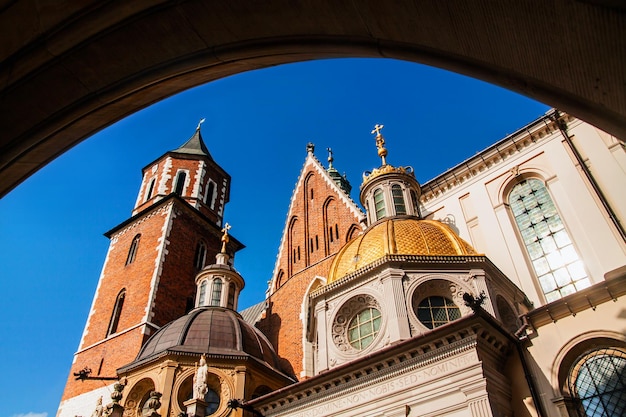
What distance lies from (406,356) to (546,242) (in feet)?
24.6

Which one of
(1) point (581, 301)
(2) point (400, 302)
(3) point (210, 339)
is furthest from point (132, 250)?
(1) point (581, 301)

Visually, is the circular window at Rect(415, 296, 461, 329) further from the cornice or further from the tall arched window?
the cornice

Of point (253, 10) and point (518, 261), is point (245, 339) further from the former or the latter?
point (253, 10)

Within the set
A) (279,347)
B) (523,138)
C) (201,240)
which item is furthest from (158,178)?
(523,138)

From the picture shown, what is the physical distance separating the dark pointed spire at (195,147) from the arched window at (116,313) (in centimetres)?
1121

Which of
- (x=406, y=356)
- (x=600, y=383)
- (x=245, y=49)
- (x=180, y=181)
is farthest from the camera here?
(x=180, y=181)

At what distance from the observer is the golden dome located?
14.0 metres

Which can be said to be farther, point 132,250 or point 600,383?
point 132,250

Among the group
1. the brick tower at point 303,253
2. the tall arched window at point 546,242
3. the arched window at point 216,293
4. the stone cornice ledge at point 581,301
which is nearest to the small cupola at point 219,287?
the arched window at point 216,293

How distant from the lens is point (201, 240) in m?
26.8

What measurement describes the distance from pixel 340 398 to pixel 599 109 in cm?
1061

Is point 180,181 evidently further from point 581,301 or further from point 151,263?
point 581,301

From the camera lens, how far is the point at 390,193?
18.6 m

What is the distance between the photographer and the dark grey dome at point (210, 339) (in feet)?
53.6
